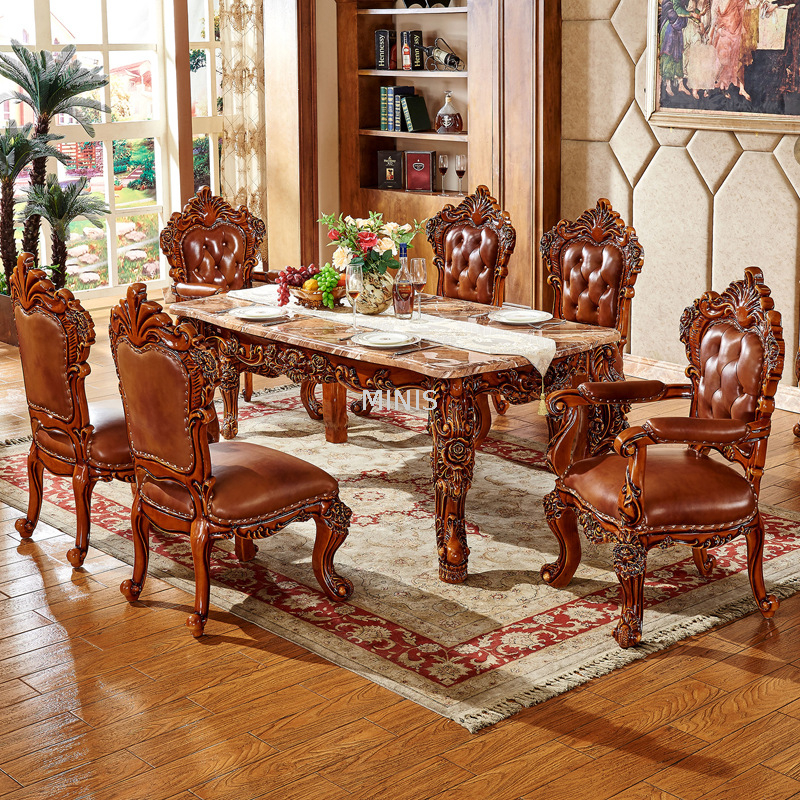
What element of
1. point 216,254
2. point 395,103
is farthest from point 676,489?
point 395,103

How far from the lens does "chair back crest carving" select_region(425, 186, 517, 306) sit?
5504mm

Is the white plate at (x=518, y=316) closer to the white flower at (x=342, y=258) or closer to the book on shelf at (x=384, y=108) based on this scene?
the white flower at (x=342, y=258)

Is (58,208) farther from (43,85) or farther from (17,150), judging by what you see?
(43,85)

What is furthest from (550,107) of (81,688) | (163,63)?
(81,688)

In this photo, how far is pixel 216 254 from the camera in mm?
5902

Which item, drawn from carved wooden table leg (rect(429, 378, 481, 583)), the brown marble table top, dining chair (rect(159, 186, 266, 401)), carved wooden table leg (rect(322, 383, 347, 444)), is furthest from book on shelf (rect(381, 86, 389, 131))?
carved wooden table leg (rect(429, 378, 481, 583))

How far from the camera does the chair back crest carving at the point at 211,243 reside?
5.81 m

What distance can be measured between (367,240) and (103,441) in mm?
1300

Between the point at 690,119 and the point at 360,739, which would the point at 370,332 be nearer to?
the point at 360,739

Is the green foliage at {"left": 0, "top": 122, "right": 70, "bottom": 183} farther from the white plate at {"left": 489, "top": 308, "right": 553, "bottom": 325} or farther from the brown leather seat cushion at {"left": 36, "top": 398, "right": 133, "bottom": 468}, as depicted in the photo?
the white plate at {"left": 489, "top": 308, "right": 553, "bottom": 325}

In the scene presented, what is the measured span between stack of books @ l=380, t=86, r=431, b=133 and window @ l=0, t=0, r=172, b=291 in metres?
1.99

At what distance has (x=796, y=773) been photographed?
2.87 m

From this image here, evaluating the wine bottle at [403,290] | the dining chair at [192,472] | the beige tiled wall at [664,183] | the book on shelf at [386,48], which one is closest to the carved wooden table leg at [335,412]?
the wine bottle at [403,290]

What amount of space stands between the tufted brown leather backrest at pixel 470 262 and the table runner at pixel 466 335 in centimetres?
85
